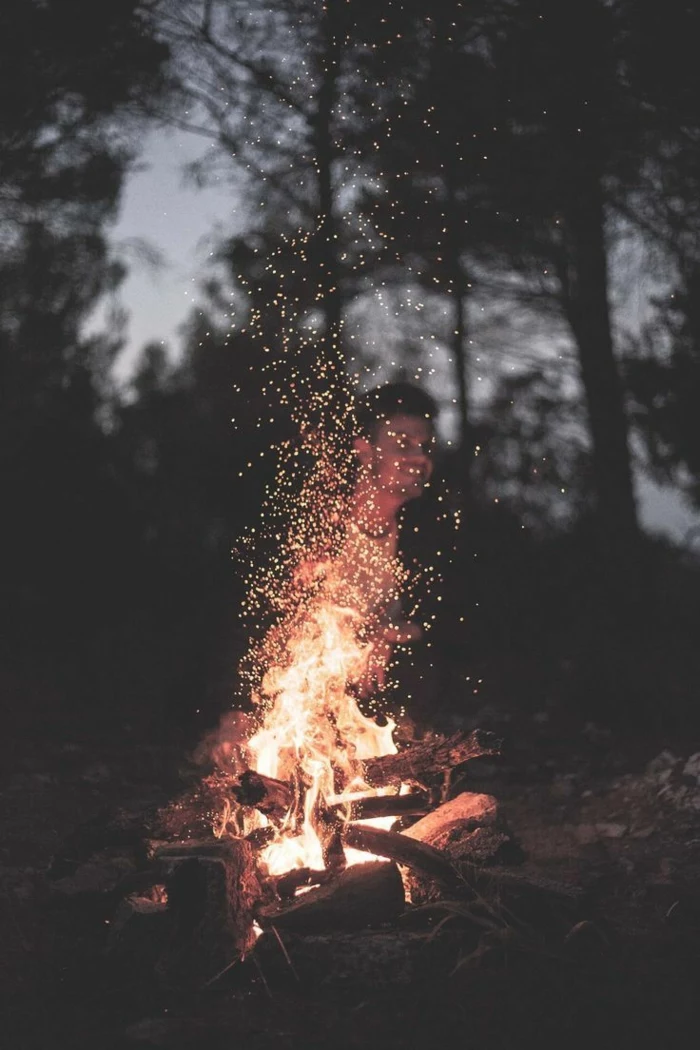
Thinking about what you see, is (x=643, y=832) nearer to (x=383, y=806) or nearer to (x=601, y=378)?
(x=383, y=806)

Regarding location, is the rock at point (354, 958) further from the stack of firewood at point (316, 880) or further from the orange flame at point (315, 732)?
the orange flame at point (315, 732)

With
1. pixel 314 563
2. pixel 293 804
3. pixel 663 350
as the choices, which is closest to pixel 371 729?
pixel 293 804

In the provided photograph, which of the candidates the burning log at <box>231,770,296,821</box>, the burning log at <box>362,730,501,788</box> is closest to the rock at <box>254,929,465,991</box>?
the burning log at <box>231,770,296,821</box>

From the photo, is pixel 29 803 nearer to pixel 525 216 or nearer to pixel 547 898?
pixel 547 898

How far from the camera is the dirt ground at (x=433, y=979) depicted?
120 inches

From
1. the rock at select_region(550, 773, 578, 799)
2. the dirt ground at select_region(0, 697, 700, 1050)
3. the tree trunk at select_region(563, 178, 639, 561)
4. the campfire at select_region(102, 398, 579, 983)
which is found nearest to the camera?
the dirt ground at select_region(0, 697, 700, 1050)

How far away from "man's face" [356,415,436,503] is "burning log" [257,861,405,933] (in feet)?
11.5

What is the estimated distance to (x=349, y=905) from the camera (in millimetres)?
3688

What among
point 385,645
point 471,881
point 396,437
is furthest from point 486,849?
point 385,645

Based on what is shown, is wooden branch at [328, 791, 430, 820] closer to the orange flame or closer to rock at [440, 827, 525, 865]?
the orange flame

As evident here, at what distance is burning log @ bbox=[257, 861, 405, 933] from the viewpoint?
3.65 m

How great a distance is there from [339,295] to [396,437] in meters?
2.75

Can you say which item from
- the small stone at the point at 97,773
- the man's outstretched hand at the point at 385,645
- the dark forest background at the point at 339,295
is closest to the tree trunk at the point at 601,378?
the dark forest background at the point at 339,295

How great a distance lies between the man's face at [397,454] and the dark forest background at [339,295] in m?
1.89
